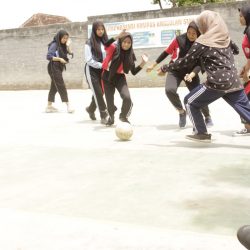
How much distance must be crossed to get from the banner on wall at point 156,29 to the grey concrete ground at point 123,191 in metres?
10.7

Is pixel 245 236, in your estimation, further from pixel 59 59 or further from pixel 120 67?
pixel 59 59

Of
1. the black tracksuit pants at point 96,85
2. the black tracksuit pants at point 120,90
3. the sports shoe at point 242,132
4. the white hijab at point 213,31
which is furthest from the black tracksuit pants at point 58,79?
the white hijab at point 213,31

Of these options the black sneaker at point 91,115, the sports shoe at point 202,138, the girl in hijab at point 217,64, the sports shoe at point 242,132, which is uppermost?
the girl in hijab at point 217,64

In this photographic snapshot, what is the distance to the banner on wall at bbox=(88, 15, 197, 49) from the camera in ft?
56.2

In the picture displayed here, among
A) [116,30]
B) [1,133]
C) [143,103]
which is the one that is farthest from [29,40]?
[1,133]

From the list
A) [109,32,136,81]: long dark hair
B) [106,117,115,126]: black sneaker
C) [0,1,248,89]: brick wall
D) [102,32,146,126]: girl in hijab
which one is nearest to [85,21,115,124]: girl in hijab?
[106,117,115,126]: black sneaker

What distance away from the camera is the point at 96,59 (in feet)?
26.2

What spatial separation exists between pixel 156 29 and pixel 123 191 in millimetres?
14250

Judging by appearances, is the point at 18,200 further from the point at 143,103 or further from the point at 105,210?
the point at 143,103

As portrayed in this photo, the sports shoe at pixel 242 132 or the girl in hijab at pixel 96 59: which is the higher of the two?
the girl in hijab at pixel 96 59

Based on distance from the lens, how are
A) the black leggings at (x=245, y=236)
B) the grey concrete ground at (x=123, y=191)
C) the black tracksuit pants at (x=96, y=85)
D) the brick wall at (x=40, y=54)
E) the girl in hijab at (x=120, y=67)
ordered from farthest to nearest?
the brick wall at (x=40, y=54) < the black tracksuit pants at (x=96, y=85) < the girl in hijab at (x=120, y=67) < the grey concrete ground at (x=123, y=191) < the black leggings at (x=245, y=236)

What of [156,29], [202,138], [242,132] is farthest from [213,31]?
[156,29]

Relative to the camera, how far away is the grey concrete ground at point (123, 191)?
2.87m

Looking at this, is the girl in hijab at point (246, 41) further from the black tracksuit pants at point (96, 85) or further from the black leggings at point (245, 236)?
the black leggings at point (245, 236)
